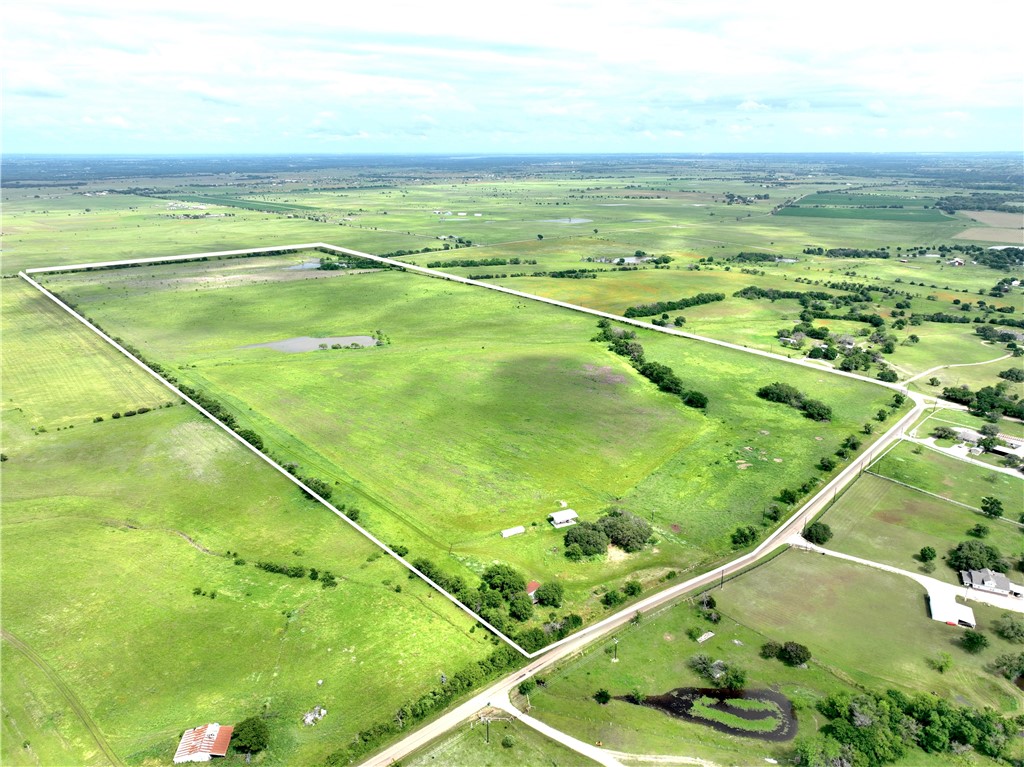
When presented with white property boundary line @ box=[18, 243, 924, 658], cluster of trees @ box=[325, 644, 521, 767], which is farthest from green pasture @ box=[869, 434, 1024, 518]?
cluster of trees @ box=[325, 644, 521, 767]

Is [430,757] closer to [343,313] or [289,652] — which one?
[289,652]

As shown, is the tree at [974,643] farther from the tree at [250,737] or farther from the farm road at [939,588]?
the tree at [250,737]

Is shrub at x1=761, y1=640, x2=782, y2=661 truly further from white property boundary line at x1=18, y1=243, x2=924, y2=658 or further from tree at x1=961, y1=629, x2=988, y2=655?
tree at x1=961, y1=629, x2=988, y2=655

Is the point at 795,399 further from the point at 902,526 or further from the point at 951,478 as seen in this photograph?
the point at 902,526

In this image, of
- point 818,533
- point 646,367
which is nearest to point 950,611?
point 818,533

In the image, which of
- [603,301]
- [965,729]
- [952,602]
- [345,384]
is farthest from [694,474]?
[603,301]

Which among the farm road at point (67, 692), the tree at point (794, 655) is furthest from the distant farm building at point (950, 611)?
the farm road at point (67, 692)
